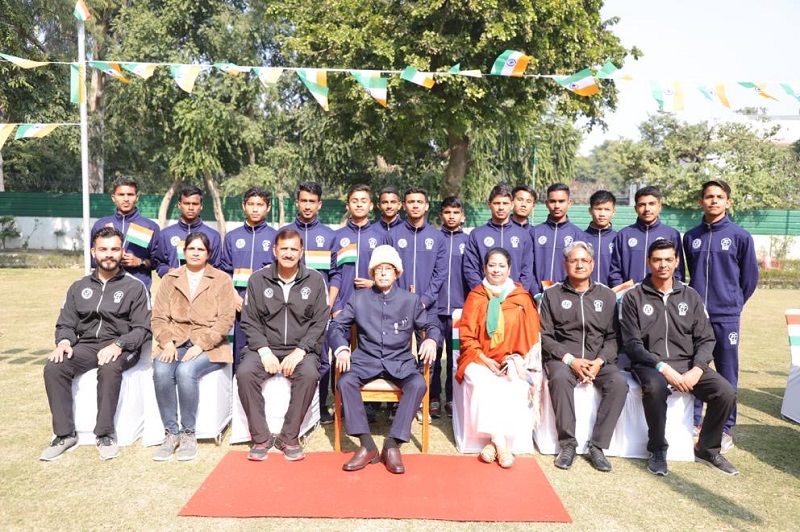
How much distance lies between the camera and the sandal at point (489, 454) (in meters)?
3.85

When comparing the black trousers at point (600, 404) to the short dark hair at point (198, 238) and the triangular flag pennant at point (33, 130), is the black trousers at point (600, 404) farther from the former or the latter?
the triangular flag pennant at point (33, 130)

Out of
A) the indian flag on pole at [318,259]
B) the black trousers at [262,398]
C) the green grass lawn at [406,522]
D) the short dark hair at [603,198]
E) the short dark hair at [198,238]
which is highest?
the short dark hair at [603,198]

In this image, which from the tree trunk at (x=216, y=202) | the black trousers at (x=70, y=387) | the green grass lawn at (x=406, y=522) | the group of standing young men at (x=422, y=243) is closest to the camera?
the green grass lawn at (x=406, y=522)

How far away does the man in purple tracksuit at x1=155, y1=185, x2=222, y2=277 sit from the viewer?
4695mm

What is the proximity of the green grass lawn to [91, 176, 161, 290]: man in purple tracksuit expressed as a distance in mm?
1320

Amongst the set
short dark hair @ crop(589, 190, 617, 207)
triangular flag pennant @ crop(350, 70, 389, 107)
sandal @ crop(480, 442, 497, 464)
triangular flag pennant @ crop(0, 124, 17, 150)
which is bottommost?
sandal @ crop(480, 442, 497, 464)

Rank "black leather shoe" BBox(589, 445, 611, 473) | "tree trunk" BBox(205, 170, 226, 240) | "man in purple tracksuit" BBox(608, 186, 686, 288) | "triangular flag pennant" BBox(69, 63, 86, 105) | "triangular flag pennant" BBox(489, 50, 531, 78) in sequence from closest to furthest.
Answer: "black leather shoe" BBox(589, 445, 611, 473), "man in purple tracksuit" BBox(608, 186, 686, 288), "triangular flag pennant" BBox(69, 63, 86, 105), "triangular flag pennant" BBox(489, 50, 531, 78), "tree trunk" BBox(205, 170, 226, 240)

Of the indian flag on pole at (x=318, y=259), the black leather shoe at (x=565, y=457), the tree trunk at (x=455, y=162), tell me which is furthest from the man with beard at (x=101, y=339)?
the tree trunk at (x=455, y=162)

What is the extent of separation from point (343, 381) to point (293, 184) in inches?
752

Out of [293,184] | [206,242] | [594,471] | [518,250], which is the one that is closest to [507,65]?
[518,250]

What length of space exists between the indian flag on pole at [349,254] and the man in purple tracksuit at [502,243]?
882 millimetres

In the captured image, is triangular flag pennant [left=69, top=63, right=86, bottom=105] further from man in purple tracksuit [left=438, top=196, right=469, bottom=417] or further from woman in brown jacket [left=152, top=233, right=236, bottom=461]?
man in purple tracksuit [left=438, top=196, right=469, bottom=417]

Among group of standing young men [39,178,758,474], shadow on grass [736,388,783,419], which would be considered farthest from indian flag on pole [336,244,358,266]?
shadow on grass [736,388,783,419]

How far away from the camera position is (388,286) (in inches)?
163
